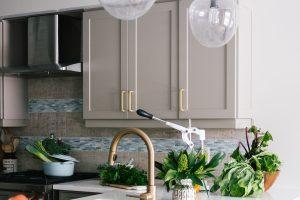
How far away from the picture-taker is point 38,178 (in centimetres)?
424

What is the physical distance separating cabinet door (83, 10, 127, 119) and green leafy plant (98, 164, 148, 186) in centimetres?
44

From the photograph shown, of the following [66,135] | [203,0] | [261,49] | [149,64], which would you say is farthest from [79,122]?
[203,0]

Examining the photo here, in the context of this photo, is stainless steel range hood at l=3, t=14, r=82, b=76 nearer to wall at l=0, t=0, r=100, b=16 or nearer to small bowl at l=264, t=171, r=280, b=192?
wall at l=0, t=0, r=100, b=16

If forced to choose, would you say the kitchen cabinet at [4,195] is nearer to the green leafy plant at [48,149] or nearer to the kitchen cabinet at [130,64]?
the green leafy plant at [48,149]

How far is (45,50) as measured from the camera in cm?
442

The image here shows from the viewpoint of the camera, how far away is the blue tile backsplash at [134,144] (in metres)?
4.08

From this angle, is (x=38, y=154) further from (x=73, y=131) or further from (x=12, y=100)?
(x=12, y=100)

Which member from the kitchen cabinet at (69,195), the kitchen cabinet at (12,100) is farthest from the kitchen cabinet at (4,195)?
the kitchen cabinet at (12,100)

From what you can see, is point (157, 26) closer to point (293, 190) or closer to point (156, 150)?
point (156, 150)

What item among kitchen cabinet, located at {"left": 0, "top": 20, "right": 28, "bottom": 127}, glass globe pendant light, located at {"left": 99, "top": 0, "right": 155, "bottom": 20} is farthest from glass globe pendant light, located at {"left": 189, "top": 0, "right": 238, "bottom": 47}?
kitchen cabinet, located at {"left": 0, "top": 20, "right": 28, "bottom": 127}

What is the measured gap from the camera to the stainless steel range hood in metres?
4.38

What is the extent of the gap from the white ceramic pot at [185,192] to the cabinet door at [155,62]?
121 cm

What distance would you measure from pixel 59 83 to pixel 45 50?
529 millimetres

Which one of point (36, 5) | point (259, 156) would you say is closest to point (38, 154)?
point (36, 5)
